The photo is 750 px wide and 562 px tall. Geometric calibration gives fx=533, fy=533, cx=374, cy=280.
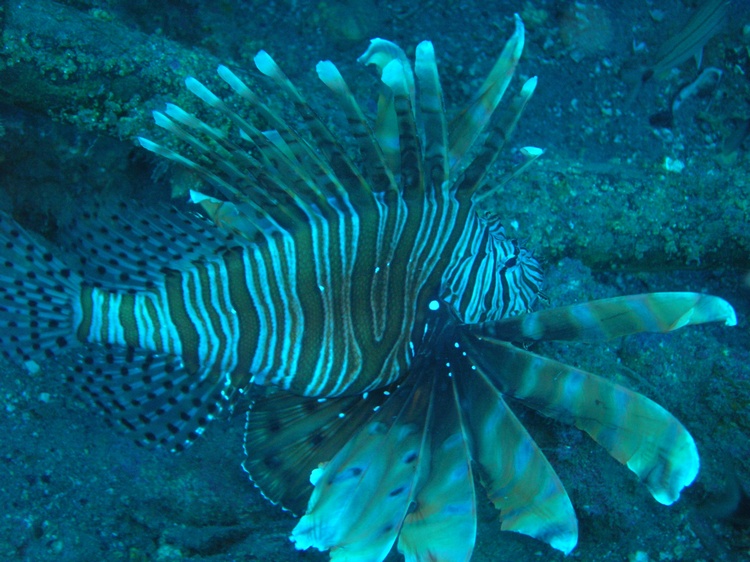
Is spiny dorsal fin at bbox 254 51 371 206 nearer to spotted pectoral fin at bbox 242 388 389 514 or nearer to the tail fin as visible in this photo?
spotted pectoral fin at bbox 242 388 389 514

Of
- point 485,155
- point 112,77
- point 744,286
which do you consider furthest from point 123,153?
point 744,286

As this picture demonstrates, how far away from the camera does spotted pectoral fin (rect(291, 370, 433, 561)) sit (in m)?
2.01

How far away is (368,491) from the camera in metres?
2.12

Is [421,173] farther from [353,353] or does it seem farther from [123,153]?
[123,153]

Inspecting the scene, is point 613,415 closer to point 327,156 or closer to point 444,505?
point 444,505

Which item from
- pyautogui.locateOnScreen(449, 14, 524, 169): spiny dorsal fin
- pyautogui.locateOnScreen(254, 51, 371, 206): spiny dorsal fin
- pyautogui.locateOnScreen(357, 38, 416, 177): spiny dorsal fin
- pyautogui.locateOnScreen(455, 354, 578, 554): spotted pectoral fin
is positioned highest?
pyautogui.locateOnScreen(449, 14, 524, 169): spiny dorsal fin

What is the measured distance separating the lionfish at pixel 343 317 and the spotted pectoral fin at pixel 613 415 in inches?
0.5

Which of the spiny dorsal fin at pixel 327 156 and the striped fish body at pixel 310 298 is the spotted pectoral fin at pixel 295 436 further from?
the spiny dorsal fin at pixel 327 156

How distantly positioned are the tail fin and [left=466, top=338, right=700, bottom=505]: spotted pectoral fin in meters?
2.05

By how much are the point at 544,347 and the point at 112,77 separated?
9.97 ft

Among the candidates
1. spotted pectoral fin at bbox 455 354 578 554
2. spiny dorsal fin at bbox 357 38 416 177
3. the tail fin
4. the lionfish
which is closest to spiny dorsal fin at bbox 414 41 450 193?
the lionfish

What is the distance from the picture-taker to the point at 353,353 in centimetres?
255

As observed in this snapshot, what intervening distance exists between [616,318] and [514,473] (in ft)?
2.36

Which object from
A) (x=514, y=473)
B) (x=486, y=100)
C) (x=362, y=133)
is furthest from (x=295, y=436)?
(x=486, y=100)
